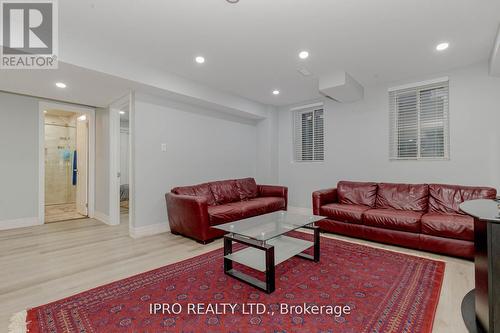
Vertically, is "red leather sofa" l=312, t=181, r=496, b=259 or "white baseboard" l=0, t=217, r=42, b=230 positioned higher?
"red leather sofa" l=312, t=181, r=496, b=259

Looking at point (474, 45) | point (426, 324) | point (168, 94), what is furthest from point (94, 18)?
point (474, 45)

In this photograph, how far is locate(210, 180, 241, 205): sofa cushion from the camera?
4.58 m

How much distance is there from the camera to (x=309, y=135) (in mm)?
5664

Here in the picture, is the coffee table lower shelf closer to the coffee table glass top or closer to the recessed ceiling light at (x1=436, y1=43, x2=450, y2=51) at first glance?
the coffee table glass top

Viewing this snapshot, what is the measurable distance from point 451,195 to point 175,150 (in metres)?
4.36

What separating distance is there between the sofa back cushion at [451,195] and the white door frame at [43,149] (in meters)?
6.32

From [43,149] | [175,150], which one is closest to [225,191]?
[175,150]

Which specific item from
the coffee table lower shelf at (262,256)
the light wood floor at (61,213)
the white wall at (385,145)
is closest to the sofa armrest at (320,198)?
the white wall at (385,145)

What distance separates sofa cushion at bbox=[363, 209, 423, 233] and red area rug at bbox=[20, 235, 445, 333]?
0.45m

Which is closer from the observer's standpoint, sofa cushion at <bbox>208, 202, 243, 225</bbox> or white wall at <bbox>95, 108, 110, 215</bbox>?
sofa cushion at <bbox>208, 202, 243, 225</bbox>

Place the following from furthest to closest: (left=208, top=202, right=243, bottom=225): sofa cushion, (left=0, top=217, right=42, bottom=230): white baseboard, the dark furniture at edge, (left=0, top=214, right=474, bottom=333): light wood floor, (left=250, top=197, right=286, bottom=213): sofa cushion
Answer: (left=250, top=197, right=286, bottom=213): sofa cushion → (left=0, top=217, right=42, bottom=230): white baseboard → (left=208, top=202, right=243, bottom=225): sofa cushion → (left=0, top=214, right=474, bottom=333): light wood floor → the dark furniture at edge

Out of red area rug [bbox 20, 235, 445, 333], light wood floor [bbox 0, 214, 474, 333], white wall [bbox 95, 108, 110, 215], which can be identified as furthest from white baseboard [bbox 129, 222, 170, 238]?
red area rug [bbox 20, 235, 445, 333]

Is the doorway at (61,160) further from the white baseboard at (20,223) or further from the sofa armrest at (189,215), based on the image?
the sofa armrest at (189,215)

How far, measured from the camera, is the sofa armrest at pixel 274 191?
5.09m
